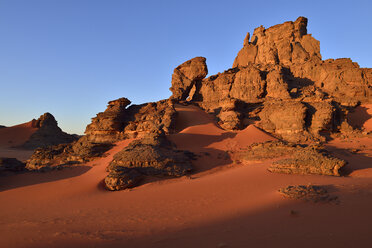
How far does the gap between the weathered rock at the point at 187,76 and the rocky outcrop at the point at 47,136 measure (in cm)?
2334

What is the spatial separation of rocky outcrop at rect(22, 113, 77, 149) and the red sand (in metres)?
29.0

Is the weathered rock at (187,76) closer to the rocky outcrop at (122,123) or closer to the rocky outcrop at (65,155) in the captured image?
the rocky outcrop at (122,123)

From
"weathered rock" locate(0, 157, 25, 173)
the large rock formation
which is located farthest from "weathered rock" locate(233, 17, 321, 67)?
"weathered rock" locate(0, 157, 25, 173)

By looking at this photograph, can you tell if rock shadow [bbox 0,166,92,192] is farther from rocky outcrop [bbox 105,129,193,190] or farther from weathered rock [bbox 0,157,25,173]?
rocky outcrop [bbox 105,129,193,190]

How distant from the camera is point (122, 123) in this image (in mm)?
23641

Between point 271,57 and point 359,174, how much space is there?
37.3m

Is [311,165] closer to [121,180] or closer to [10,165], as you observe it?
[121,180]

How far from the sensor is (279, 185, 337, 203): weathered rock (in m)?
5.34

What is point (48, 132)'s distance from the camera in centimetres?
3800

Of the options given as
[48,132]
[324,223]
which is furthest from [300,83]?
[48,132]

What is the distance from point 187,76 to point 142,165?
28087 millimetres

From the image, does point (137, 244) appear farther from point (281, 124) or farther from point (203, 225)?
point (281, 124)

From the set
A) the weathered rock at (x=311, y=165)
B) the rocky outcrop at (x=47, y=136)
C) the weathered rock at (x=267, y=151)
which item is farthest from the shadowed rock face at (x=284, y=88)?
the rocky outcrop at (x=47, y=136)

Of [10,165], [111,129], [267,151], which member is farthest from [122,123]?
[267,151]
